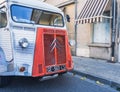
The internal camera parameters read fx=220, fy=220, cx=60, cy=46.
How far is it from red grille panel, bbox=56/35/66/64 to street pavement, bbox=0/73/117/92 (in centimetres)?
78

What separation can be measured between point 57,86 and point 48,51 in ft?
3.76

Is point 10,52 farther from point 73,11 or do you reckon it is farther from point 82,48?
point 73,11

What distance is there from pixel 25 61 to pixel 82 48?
709cm

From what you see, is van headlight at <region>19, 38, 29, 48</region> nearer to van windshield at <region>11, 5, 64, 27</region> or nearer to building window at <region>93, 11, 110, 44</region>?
van windshield at <region>11, 5, 64, 27</region>

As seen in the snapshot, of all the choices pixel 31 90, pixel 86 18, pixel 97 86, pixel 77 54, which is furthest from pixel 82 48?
pixel 31 90

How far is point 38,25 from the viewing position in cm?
615

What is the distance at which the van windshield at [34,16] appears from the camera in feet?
19.7

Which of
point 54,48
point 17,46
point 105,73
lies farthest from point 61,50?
point 105,73

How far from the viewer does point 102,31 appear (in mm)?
11156

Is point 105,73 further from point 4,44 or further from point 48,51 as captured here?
point 4,44

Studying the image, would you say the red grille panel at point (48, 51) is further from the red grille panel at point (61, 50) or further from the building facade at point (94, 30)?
the building facade at point (94, 30)

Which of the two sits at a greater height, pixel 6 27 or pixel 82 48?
pixel 6 27

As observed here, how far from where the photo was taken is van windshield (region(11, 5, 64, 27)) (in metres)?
6.00

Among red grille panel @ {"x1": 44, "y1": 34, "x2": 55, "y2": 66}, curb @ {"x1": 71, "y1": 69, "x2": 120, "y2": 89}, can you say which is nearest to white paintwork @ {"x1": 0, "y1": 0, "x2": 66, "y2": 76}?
red grille panel @ {"x1": 44, "y1": 34, "x2": 55, "y2": 66}
